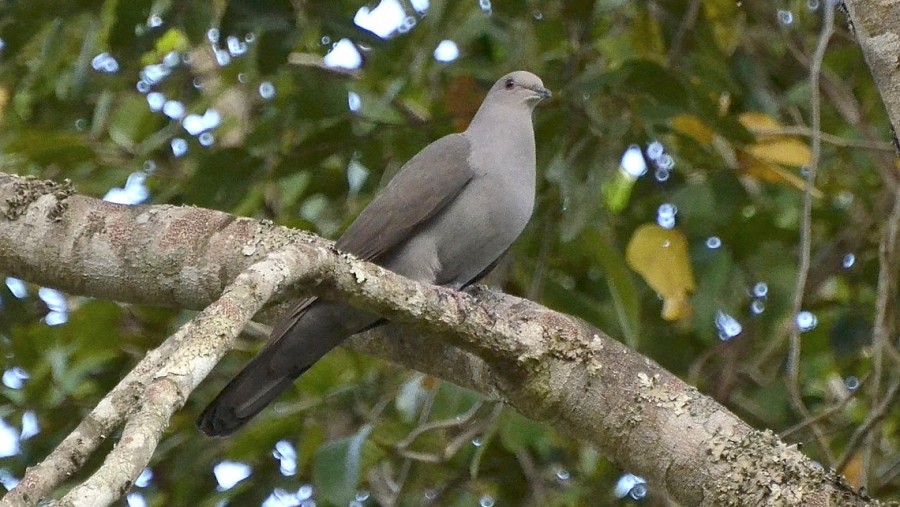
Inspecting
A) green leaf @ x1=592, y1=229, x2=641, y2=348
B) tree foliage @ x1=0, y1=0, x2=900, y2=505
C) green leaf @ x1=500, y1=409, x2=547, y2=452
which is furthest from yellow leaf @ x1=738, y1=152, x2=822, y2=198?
green leaf @ x1=500, y1=409, x2=547, y2=452

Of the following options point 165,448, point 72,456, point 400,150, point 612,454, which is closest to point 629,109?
point 400,150

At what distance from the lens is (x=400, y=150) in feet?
13.4

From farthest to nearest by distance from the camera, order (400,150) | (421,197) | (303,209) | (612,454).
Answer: (303,209)
(400,150)
(421,197)
(612,454)

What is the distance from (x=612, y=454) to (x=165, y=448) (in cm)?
190

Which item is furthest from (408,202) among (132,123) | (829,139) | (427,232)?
(132,123)

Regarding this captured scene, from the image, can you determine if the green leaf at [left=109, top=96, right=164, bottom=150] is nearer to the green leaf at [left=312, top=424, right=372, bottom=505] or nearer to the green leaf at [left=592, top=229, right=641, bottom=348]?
the green leaf at [left=312, top=424, right=372, bottom=505]

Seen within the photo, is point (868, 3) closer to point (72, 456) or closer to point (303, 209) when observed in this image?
point (72, 456)

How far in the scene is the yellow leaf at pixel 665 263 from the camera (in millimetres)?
3596

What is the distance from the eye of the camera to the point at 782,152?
392 centimetres

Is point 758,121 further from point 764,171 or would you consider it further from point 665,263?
point 665,263

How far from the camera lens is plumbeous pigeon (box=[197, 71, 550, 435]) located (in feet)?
10.6

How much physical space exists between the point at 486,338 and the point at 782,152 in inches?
70.4

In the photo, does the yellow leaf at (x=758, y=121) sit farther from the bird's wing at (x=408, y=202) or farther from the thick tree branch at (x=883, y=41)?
the thick tree branch at (x=883, y=41)

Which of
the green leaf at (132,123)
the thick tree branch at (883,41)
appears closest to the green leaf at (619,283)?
the thick tree branch at (883,41)
